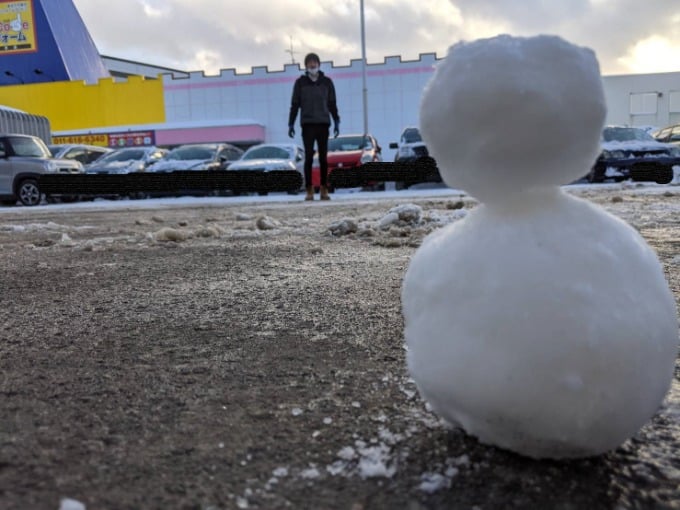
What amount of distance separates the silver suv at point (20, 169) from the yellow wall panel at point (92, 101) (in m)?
15.7

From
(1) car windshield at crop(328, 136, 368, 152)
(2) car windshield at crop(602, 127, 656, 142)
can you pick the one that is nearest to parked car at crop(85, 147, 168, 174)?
(1) car windshield at crop(328, 136, 368, 152)

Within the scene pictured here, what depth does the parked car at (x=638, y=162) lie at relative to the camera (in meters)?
10.5

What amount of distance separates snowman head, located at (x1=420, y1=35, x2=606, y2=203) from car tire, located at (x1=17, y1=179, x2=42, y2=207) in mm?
11866

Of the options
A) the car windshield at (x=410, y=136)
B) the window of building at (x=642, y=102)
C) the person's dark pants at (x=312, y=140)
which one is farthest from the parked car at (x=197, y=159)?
the window of building at (x=642, y=102)

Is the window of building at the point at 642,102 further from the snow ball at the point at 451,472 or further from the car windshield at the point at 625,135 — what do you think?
the snow ball at the point at 451,472

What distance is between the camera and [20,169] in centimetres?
1091

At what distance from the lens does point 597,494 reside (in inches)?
34.0

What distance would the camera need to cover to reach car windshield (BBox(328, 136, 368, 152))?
39.4ft

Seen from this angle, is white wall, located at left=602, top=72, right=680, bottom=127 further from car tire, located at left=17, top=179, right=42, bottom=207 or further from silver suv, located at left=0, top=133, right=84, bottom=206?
car tire, located at left=17, top=179, right=42, bottom=207

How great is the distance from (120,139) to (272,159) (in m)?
16.8

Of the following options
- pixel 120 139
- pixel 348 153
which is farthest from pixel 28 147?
pixel 120 139

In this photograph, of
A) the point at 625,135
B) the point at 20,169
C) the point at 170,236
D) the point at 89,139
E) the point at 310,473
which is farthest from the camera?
the point at 89,139

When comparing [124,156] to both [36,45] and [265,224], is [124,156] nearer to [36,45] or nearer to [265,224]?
[265,224]

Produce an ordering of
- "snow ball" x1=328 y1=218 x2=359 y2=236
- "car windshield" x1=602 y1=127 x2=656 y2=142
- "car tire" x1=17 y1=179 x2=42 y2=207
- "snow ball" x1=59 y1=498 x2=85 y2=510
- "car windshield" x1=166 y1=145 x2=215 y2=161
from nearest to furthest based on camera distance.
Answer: "snow ball" x1=59 y1=498 x2=85 y2=510 → "snow ball" x1=328 y1=218 x2=359 y2=236 → "car tire" x1=17 y1=179 x2=42 y2=207 → "car windshield" x1=602 y1=127 x2=656 y2=142 → "car windshield" x1=166 y1=145 x2=215 y2=161
